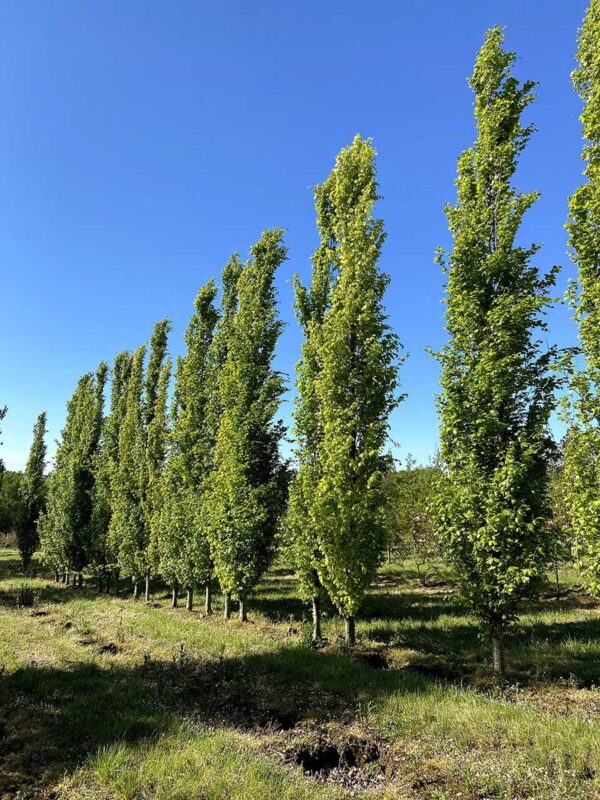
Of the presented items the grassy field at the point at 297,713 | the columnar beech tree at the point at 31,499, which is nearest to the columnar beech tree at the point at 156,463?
the grassy field at the point at 297,713

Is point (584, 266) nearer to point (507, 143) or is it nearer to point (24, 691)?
point (507, 143)

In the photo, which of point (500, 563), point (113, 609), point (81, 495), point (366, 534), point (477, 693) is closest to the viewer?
point (477, 693)

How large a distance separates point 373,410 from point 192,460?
12.9 m

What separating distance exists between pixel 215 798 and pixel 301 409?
1230 cm

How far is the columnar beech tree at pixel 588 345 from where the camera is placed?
882cm

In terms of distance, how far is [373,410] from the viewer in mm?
14680

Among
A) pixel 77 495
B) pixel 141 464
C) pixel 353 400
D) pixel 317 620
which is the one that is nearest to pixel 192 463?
pixel 141 464

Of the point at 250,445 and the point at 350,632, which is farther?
the point at 250,445

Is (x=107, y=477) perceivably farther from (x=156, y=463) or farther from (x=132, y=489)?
(x=156, y=463)

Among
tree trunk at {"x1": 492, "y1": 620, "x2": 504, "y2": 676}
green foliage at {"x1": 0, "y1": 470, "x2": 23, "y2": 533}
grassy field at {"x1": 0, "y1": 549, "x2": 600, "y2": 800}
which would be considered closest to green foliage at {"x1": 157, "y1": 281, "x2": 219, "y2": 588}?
grassy field at {"x1": 0, "y1": 549, "x2": 600, "y2": 800}

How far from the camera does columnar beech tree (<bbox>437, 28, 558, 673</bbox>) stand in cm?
1035

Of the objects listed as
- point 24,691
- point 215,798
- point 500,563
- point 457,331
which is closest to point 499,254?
point 457,331

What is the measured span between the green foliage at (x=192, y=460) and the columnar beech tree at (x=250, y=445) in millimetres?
1731

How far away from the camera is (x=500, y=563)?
10.2 m
